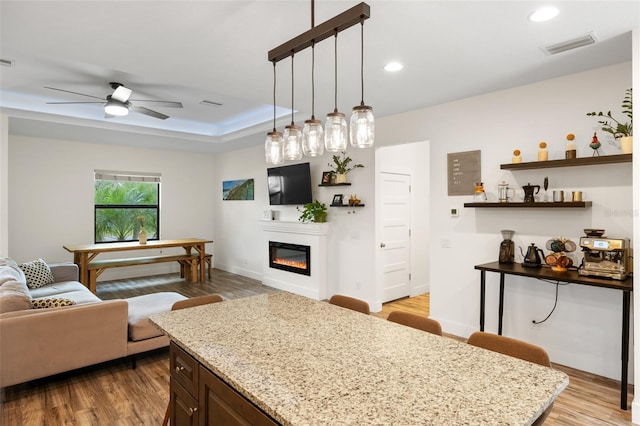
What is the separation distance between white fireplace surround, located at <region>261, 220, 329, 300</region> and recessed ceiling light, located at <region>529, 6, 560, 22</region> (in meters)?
3.76

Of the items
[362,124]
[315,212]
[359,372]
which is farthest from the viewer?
[315,212]

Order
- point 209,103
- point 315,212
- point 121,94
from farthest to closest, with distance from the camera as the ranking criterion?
point 315,212
point 209,103
point 121,94

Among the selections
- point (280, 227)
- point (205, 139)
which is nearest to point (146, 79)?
point (205, 139)

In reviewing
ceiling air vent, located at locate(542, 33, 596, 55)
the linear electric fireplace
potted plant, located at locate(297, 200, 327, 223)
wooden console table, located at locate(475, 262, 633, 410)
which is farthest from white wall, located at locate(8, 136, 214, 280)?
ceiling air vent, located at locate(542, 33, 596, 55)

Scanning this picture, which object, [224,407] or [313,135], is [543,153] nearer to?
[313,135]

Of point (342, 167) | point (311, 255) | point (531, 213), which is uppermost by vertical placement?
point (342, 167)

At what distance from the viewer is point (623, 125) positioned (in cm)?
286

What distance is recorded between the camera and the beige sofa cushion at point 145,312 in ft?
10.7

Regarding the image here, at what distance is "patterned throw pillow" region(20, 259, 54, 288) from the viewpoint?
443cm

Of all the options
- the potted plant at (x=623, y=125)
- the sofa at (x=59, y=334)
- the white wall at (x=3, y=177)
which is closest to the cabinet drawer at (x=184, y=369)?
the sofa at (x=59, y=334)

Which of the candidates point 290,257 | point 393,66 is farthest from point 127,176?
point 393,66

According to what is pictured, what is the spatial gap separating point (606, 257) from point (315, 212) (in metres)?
3.57

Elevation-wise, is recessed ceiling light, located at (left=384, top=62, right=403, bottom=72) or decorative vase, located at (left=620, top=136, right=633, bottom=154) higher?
recessed ceiling light, located at (left=384, top=62, right=403, bottom=72)

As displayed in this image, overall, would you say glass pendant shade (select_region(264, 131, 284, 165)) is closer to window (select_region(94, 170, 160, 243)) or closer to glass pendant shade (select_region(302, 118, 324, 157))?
glass pendant shade (select_region(302, 118, 324, 157))
